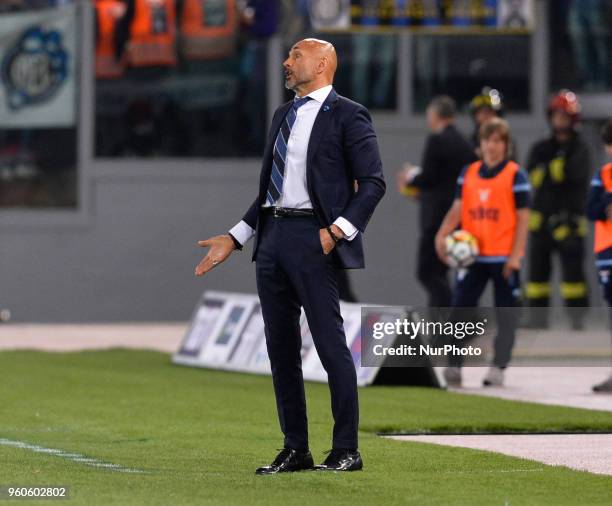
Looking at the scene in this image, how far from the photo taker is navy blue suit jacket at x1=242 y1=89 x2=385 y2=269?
321 inches

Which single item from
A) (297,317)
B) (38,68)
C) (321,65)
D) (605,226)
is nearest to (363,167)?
(321,65)

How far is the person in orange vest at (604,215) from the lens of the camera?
40.7ft

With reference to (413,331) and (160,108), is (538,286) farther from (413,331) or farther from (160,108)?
(413,331)

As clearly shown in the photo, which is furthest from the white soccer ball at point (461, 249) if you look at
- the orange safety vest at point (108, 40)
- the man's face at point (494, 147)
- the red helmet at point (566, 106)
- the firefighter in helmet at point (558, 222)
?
the orange safety vest at point (108, 40)

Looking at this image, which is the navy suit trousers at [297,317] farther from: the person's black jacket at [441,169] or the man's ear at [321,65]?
the person's black jacket at [441,169]

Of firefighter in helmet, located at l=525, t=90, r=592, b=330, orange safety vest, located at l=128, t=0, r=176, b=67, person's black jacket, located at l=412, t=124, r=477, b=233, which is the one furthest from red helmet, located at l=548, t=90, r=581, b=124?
orange safety vest, located at l=128, t=0, r=176, b=67

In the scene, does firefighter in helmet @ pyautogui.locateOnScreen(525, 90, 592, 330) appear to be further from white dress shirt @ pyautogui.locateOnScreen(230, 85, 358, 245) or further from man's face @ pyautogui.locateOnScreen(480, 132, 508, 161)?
white dress shirt @ pyautogui.locateOnScreen(230, 85, 358, 245)

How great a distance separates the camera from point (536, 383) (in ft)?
45.1

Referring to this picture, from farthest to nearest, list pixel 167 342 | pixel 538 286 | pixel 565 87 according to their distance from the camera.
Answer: pixel 565 87 → pixel 538 286 → pixel 167 342

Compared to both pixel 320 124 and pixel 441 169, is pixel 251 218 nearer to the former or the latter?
pixel 320 124

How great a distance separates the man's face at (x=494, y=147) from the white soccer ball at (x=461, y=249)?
0.56 metres

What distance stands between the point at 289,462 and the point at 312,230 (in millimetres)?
1039

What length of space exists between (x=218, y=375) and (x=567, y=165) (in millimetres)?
5595

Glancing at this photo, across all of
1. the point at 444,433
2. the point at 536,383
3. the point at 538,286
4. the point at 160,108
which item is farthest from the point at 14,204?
the point at 444,433
